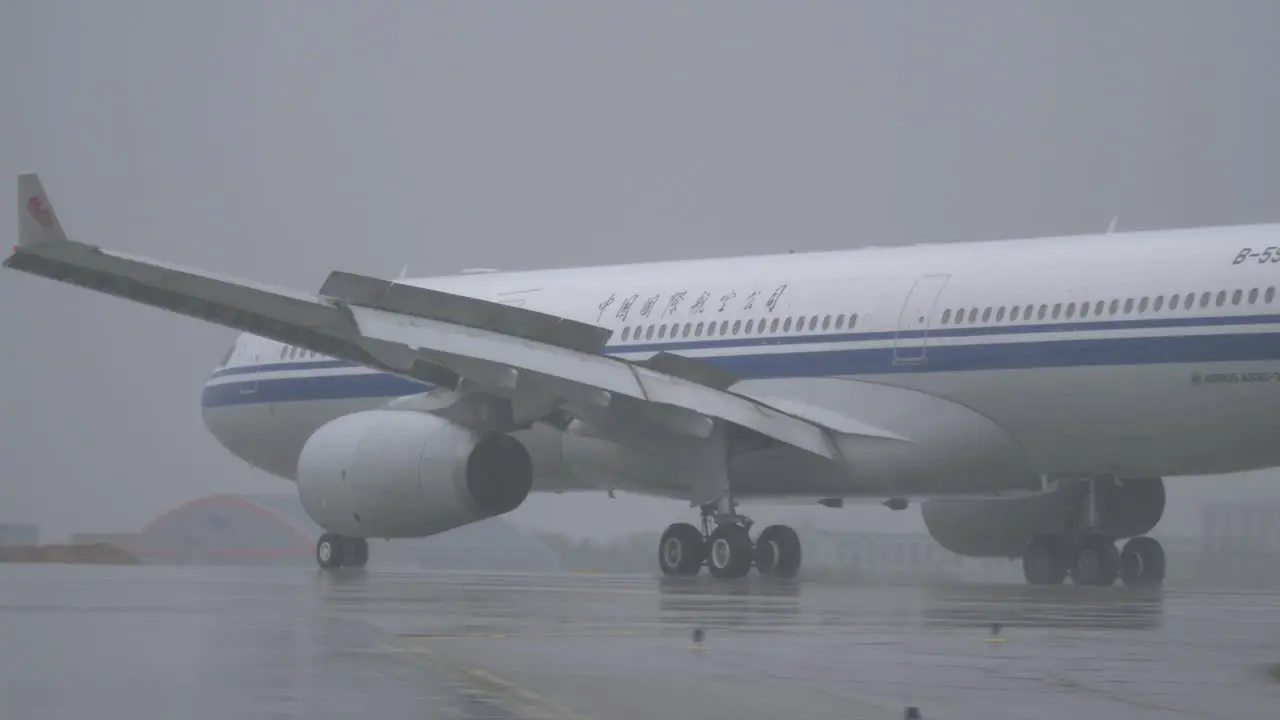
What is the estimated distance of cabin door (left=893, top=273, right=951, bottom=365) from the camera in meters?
26.4

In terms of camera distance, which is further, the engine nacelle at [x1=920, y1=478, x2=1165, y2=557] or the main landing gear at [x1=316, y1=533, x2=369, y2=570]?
the main landing gear at [x1=316, y1=533, x2=369, y2=570]

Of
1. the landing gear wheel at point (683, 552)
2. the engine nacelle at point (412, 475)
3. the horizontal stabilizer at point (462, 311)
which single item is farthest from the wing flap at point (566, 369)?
the landing gear wheel at point (683, 552)

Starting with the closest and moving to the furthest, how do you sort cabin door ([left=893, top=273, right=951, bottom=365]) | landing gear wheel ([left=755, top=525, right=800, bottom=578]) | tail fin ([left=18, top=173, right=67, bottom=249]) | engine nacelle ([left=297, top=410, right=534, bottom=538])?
tail fin ([left=18, top=173, right=67, bottom=249])
engine nacelle ([left=297, top=410, right=534, bottom=538])
cabin door ([left=893, top=273, right=951, bottom=365])
landing gear wheel ([left=755, top=525, right=800, bottom=578])

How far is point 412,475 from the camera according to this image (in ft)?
81.7

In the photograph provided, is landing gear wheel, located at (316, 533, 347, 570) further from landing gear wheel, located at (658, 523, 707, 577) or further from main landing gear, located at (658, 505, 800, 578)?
landing gear wheel, located at (658, 523, 707, 577)

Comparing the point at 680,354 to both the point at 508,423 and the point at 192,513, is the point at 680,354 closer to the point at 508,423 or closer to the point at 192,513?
the point at 508,423

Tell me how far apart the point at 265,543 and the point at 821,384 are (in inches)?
734

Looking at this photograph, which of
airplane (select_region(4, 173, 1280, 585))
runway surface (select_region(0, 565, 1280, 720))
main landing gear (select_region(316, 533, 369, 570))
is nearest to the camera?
runway surface (select_region(0, 565, 1280, 720))

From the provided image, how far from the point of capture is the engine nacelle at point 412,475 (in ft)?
81.0

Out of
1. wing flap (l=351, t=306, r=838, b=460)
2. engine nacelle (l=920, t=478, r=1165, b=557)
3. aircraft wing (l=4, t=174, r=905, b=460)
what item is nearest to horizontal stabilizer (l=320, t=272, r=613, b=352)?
aircraft wing (l=4, t=174, r=905, b=460)

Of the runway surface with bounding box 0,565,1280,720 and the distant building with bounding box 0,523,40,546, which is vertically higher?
the distant building with bounding box 0,523,40,546

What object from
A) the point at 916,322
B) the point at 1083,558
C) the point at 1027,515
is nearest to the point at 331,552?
the point at 916,322

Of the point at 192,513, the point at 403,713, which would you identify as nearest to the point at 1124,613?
the point at 403,713

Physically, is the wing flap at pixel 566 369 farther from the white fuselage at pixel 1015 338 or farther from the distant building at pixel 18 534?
the distant building at pixel 18 534
